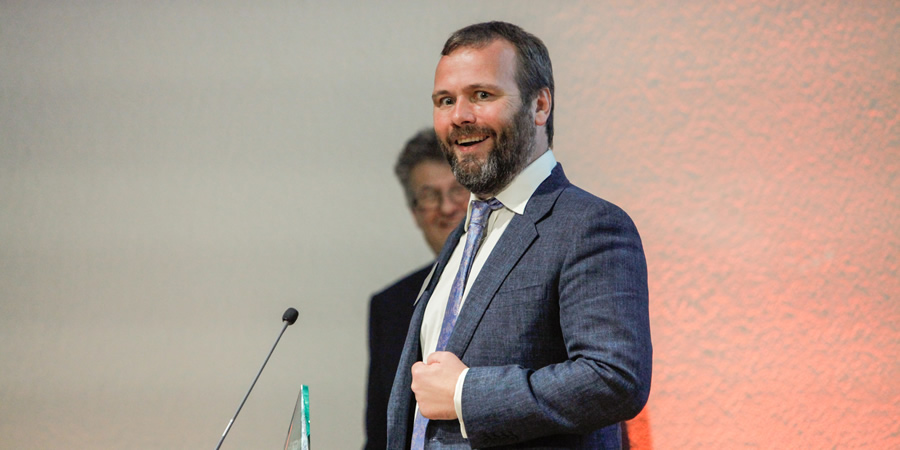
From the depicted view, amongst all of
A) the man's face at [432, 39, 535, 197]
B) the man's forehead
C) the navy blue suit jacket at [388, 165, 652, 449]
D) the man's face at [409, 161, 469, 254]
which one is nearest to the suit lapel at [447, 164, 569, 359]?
the navy blue suit jacket at [388, 165, 652, 449]

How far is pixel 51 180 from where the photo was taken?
2.12 meters

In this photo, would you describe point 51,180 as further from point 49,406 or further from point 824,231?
point 824,231

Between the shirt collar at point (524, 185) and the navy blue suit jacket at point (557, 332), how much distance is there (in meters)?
0.06

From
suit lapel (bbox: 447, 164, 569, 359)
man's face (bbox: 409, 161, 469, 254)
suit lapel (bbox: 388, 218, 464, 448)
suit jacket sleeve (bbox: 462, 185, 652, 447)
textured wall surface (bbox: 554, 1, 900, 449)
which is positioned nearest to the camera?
suit jacket sleeve (bbox: 462, 185, 652, 447)

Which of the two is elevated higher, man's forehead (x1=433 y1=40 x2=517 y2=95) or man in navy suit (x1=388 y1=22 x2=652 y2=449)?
man's forehead (x1=433 y1=40 x2=517 y2=95)

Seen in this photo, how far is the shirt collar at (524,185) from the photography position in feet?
4.75

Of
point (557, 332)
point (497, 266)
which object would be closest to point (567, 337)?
point (557, 332)

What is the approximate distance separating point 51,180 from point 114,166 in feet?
0.65

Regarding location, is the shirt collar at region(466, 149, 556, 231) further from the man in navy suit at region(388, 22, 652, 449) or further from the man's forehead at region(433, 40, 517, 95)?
the man's forehead at region(433, 40, 517, 95)

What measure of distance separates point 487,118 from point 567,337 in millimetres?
465

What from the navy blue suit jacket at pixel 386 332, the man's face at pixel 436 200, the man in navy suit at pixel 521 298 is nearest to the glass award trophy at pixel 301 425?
the man in navy suit at pixel 521 298

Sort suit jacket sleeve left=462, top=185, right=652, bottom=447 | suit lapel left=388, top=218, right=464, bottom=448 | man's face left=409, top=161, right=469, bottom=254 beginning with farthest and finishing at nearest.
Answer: man's face left=409, top=161, right=469, bottom=254 → suit lapel left=388, top=218, right=464, bottom=448 → suit jacket sleeve left=462, top=185, right=652, bottom=447

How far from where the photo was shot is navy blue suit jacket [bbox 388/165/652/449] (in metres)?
1.17

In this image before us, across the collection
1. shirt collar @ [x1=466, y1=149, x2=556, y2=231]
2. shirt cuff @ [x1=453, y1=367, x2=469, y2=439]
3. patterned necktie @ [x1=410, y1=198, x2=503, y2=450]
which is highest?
shirt collar @ [x1=466, y1=149, x2=556, y2=231]
